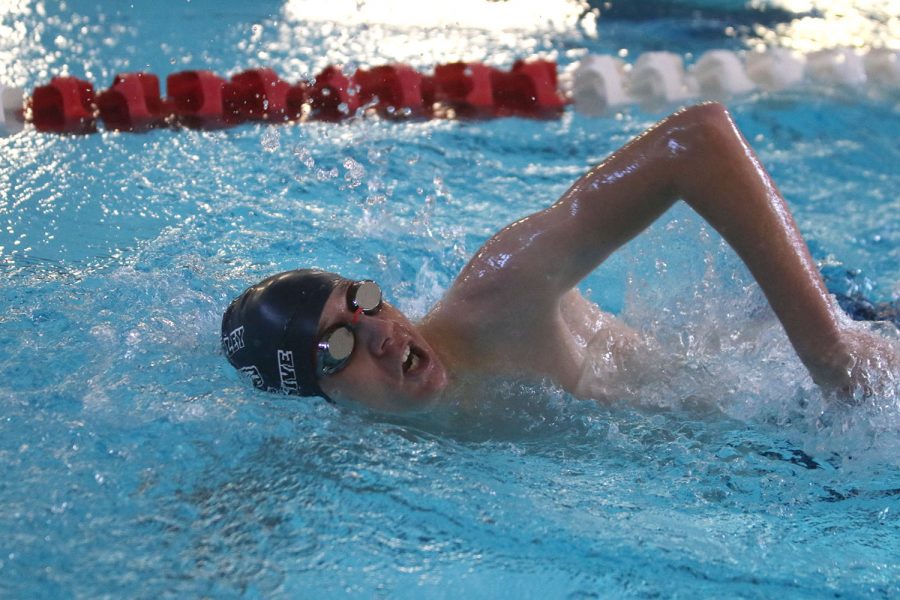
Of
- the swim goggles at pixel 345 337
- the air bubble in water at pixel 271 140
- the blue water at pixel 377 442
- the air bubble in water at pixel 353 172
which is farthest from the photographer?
the air bubble in water at pixel 271 140

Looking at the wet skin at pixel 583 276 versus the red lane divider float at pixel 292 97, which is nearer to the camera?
the wet skin at pixel 583 276

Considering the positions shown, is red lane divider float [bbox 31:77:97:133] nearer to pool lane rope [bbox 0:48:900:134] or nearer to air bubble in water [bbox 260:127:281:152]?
pool lane rope [bbox 0:48:900:134]

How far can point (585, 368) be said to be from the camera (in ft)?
7.40

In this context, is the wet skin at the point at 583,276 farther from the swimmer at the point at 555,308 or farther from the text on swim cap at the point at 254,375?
the text on swim cap at the point at 254,375

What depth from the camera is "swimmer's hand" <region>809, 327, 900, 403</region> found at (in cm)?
192

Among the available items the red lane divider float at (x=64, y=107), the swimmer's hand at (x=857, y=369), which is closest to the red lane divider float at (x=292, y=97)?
the red lane divider float at (x=64, y=107)

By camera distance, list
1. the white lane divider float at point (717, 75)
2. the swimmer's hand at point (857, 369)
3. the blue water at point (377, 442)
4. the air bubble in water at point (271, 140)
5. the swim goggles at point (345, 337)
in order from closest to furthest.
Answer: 1. the blue water at point (377, 442)
2. the swimmer's hand at point (857, 369)
3. the swim goggles at point (345, 337)
4. the air bubble in water at point (271, 140)
5. the white lane divider float at point (717, 75)

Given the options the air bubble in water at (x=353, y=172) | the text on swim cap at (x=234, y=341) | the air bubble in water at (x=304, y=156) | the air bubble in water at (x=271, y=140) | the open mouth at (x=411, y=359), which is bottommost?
the open mouth at (x=411, y=359)

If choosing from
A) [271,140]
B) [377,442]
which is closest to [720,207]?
[377,442]

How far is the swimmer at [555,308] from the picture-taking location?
1.87 meters

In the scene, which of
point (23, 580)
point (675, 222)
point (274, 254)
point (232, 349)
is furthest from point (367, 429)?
point (274, 254)

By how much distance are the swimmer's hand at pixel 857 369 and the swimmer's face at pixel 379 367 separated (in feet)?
2.50

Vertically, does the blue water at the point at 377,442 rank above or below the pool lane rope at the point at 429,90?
below

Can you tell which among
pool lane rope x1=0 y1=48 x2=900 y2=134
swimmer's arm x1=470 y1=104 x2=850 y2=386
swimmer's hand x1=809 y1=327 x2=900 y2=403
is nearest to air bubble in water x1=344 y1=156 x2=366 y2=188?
pool lane rope x1=0 y1=48 x2=900 y2=134
